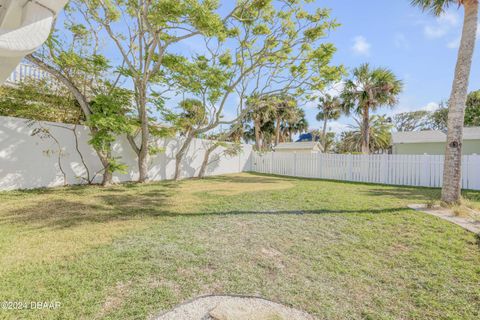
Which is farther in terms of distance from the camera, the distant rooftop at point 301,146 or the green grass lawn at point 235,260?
the distant rooftop at point 301,146

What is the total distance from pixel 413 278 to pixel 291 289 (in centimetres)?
145

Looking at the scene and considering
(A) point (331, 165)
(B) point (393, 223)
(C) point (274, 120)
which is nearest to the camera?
(B) point (393, 223)

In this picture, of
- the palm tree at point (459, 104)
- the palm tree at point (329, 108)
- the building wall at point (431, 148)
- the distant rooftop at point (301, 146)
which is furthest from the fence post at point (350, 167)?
the palm tree at point (329, 108)

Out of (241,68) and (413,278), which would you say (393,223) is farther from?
(241,68)

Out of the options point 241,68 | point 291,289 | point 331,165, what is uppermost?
point 241,68

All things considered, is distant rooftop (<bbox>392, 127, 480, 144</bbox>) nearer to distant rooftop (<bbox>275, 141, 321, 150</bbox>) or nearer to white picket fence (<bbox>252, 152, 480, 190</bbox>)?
white picket fence (<bbox>252, 152, 480, 190</bbox>)

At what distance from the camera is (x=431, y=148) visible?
1495cm

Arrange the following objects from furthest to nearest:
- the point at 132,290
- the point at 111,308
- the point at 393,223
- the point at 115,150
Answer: the point at 115,150 < the point at 393,223 < the point at 132,290 < the point at 111,308

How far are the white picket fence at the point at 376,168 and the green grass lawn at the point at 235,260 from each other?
6483 millimetres

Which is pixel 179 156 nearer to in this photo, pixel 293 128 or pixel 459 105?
pixel 459 105

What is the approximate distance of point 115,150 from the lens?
879 centimetres

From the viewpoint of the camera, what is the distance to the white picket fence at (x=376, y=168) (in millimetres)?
9352

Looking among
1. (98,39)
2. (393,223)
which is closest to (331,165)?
(393,223)

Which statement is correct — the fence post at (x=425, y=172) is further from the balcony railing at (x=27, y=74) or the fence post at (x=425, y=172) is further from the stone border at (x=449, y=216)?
the balcony railing at (x=27, y=74)
